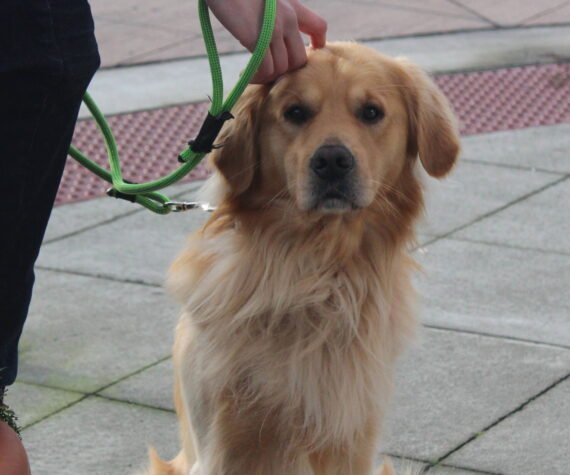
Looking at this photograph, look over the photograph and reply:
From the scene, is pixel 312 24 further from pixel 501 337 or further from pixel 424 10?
pixel 424 10

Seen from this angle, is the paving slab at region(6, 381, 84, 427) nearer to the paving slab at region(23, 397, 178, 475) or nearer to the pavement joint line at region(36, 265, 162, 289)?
the paving slab at region(23, 397, 178, 475)

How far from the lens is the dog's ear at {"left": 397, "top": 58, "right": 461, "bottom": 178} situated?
3.47m

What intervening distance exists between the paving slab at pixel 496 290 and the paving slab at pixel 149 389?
3.79 feet

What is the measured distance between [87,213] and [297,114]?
10.2ft

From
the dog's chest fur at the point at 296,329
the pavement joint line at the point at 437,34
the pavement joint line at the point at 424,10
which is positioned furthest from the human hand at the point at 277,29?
the pavement joint line at the point at 424,10

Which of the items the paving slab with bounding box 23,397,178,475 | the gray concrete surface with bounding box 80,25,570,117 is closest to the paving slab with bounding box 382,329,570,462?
the paving slab with bounding box 23,397,178,475

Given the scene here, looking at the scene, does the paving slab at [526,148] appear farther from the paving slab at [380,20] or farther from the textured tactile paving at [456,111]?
the paving slab at [380,20]

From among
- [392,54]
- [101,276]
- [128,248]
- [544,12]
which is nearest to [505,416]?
[101,276]

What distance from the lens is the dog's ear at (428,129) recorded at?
3475 mm

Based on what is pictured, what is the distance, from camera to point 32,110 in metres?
2.52

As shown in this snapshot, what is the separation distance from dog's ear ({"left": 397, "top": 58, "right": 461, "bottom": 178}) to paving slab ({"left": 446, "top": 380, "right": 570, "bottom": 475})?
3.39 feet

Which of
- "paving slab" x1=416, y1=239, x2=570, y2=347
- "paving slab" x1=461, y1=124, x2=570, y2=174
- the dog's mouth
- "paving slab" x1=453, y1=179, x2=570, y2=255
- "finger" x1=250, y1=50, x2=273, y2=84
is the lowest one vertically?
"paving slab" x1=461, y1=124, x2=570, y2=174

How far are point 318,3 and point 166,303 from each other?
238 inches

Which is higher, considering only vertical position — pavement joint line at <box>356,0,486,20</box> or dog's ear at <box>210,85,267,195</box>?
dog's ear at <box>210,85,267,195</box>
